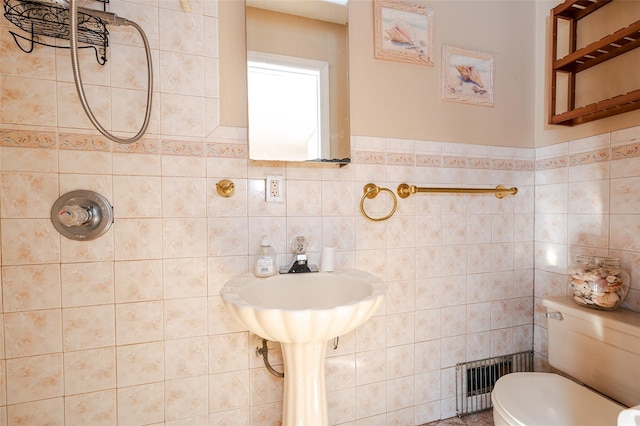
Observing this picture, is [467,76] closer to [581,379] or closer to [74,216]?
[581,379]

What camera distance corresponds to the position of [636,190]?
125 cm

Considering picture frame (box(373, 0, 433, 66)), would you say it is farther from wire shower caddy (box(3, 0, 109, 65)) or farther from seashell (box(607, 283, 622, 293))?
seashell (box(607, 283, 622, 293))

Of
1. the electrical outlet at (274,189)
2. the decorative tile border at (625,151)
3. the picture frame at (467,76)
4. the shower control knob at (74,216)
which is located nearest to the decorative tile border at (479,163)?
the picture frame at (467,76)

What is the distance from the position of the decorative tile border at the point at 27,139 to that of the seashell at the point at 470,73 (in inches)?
70.0

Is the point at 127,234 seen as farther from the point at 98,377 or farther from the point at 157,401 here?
the point at 157,401

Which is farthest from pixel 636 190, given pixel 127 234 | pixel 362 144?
pixel 127 234

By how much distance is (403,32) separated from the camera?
1.41 metres

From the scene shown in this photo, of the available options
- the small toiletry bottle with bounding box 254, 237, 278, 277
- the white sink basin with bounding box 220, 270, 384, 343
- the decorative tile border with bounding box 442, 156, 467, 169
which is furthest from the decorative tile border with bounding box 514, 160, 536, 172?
the small toiletry bottle with bounding box 254, 237, 278, 277

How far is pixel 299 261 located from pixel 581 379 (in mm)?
1302

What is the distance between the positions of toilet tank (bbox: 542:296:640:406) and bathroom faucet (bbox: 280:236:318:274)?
1124 millimetres

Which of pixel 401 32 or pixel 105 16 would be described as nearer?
pixel 105 16

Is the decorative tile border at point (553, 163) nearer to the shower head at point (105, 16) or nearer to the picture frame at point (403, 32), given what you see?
the picture frame at point (403, 32)

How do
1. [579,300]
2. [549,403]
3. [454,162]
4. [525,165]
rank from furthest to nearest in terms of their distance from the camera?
[525,165], [454,162], [579,300], [549,403]

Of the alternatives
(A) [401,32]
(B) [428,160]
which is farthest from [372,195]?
(A) [401,32]
